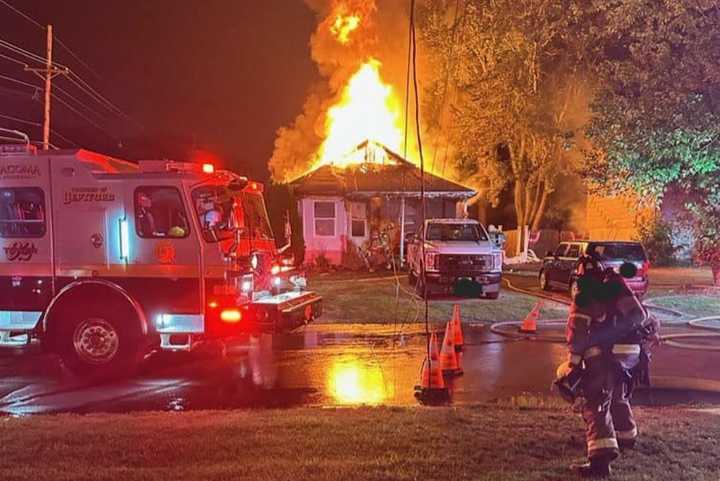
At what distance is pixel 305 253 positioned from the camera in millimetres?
24391

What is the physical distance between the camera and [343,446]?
5203mm

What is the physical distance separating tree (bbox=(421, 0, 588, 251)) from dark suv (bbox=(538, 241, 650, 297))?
7047mm

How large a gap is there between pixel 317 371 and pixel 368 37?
2289cm

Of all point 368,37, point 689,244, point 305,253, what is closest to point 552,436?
point 305,253

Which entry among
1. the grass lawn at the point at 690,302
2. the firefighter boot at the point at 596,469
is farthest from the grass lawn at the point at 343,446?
the grass lawn at the point at 690,302

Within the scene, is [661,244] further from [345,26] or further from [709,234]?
[345,26]

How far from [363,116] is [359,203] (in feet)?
15.9

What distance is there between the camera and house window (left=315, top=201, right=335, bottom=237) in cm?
2489

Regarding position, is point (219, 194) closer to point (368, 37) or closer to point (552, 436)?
point (552, 436)

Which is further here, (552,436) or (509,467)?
(552,436)

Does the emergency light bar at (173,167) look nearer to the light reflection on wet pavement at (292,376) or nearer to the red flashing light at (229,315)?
the red flashing light at (229,315)

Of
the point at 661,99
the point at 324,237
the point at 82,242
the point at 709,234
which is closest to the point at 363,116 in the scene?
the point at 324,237

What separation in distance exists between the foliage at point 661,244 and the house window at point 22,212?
76.5ft

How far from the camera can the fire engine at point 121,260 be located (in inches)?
329
